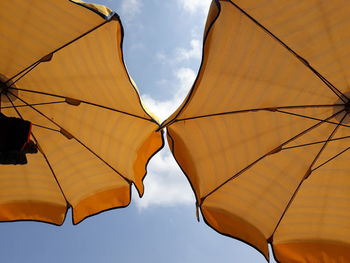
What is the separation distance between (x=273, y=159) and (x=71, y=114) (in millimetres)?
2831

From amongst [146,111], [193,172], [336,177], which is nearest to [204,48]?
[146,111]

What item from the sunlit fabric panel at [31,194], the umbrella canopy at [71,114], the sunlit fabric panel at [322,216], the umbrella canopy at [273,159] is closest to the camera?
the umbrella canopy at [71,114]

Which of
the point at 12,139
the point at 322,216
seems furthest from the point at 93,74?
the point at 322,216

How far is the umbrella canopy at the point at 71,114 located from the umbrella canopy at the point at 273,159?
0.78 metres

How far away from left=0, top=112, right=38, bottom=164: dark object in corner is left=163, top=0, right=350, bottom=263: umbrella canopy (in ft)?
5.74

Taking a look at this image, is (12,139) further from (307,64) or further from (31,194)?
(307,64)

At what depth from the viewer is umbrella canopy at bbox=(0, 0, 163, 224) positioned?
15.0ft

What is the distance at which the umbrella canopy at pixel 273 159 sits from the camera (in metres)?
5.01

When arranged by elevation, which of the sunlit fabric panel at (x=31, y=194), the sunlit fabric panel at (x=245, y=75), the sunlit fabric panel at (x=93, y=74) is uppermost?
the sunlit fabric panel at (x=245, y=75)

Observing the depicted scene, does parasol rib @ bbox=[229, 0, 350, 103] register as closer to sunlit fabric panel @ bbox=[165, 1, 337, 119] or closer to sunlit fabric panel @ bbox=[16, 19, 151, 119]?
sunlit fabric panel @ bbox=[165, 1, 337, 119]

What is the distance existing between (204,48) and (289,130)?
179cm

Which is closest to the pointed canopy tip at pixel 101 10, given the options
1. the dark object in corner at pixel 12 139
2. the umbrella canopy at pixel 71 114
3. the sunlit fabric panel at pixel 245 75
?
the umbrella canopy at pixel 71 114

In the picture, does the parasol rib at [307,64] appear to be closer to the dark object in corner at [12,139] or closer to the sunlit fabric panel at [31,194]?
the dark object in corner at [12,139]

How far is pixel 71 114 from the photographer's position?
18.4 feet
